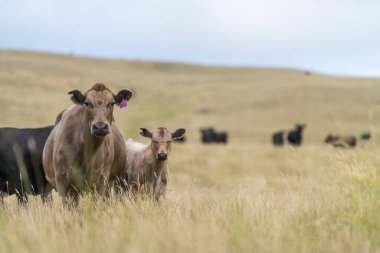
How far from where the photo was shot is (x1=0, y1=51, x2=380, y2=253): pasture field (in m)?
5.43

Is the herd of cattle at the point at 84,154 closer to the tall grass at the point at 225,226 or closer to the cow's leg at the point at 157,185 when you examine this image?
the cow's leg at the point at 157,185

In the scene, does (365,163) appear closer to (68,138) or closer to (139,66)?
(68,138)

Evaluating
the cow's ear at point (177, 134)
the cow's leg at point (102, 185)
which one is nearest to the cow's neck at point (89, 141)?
the cow's leg at point (102, 185)

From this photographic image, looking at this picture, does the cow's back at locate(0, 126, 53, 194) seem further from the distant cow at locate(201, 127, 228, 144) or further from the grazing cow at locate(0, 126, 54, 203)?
the distant cow at locate(201, 127, 228, 144)

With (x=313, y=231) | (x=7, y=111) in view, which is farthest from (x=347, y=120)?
(x=313, y=231)

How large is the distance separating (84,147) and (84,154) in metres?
0.09

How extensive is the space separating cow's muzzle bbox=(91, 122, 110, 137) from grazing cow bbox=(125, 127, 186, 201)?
2610 millimetres

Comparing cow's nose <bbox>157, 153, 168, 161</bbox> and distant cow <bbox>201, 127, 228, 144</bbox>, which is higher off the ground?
cow's nose <bbox>157, 153, 168, 161</bbox>

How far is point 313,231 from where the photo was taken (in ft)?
19.5

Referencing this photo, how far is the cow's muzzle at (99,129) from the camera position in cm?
789

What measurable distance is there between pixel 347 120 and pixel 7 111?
3145 centimetres

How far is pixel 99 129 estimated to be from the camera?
7.88 m

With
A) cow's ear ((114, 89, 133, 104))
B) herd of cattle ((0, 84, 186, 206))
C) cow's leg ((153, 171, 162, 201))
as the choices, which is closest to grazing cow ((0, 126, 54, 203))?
herd of cattle ((0, 84, 186, 206))

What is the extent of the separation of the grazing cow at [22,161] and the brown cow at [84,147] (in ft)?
6.65
